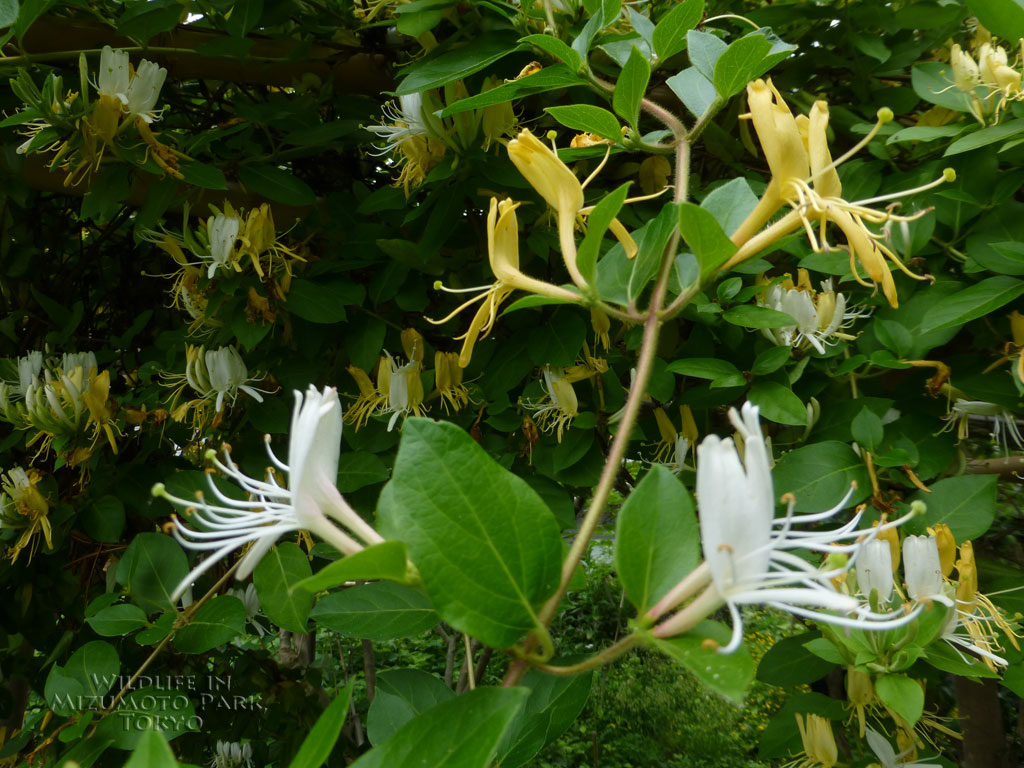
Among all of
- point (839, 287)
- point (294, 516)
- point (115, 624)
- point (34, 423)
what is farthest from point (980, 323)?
point (34, 423)

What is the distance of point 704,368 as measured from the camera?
688 millimetres

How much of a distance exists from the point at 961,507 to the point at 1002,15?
44cm

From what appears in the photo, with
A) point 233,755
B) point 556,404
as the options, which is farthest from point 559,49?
point 233,755

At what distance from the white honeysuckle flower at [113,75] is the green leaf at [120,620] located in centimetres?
53

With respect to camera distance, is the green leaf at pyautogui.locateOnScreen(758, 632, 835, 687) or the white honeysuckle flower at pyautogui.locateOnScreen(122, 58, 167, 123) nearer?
the green leaf at pyautogui.locateOnScreen(758, 632, 835, 687)

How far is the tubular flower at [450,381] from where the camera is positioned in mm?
Result: 852

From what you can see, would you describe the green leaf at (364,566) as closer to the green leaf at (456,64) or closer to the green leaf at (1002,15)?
the green leaf at (456,64)

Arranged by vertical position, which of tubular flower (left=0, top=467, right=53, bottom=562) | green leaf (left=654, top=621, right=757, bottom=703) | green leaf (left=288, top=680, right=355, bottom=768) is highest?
green leaf (left=654, top=621, right=757, bottom=703)

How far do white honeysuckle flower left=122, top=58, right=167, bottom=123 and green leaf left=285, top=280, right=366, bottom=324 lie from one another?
245 mm

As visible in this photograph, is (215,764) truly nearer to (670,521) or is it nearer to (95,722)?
(95,722)

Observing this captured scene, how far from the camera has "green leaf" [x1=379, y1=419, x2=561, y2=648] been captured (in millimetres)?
301

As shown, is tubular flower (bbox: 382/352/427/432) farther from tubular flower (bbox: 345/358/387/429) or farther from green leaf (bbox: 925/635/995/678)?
green leaf (bbox: 925/635/995/678)

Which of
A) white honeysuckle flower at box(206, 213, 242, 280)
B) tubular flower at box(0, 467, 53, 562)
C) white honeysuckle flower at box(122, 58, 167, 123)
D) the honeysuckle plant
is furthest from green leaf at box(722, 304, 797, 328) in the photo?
tubular flower at box(0, 467, 53, 562)

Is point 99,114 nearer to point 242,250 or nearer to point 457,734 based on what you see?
point 242,250
